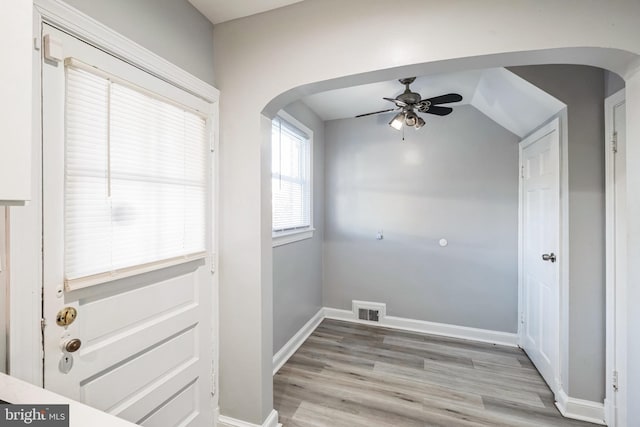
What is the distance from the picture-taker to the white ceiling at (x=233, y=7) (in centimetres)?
155

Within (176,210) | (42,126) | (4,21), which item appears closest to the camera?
(4,21)

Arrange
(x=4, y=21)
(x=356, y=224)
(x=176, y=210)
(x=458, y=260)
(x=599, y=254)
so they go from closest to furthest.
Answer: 1. (x=4, y=21)
2. (x=176, y=210)
3. (x=599, y=254)
4. (x=458, y=260)
5. (x=356, y=224)

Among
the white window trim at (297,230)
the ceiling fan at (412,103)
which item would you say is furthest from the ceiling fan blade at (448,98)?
the white window trim at (297,230)

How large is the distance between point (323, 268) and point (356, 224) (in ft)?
2.47

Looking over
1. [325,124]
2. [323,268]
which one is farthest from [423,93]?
[323,268]

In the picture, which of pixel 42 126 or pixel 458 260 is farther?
pixel 458 260

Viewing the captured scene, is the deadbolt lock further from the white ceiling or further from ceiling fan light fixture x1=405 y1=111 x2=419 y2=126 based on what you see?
ceiling fan light fixture x1=405 y1=111 x2=419 y2=126

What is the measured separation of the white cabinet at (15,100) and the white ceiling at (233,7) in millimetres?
1226

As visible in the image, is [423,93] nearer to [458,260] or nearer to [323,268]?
[458,260]

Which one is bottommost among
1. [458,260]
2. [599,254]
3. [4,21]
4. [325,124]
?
[458,260]

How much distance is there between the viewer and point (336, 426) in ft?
5.99

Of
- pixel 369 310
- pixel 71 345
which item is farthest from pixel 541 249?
pixel 71 345

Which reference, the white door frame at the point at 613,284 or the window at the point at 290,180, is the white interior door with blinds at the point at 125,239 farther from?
the white door frame at the point at 613,284

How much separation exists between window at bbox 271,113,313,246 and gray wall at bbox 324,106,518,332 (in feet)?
1.71
